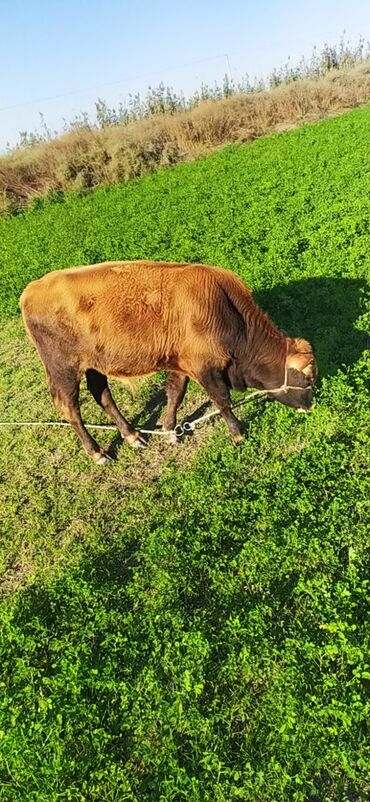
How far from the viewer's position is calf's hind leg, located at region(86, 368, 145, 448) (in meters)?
6.50

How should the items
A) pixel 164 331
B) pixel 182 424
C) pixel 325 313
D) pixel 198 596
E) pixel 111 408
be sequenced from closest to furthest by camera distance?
pixel 198 596, pixel 164 331, pixel 182 424, pixel 111 408, pixel 325 313

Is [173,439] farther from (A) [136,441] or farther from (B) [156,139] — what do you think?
(B) [156,139]

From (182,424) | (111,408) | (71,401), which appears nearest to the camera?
(71,401)

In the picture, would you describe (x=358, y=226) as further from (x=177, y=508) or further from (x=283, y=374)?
(x=177, y=508)

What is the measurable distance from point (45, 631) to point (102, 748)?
3.47 feet

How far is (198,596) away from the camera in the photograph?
433 centimetres

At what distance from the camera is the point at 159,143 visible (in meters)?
25.4

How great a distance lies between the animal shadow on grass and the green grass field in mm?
31

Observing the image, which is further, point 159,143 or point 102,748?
point 159,143

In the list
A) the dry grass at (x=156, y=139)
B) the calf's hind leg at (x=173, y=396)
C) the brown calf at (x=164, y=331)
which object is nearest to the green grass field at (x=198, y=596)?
the calf's hind leg at (x=173, y=396)

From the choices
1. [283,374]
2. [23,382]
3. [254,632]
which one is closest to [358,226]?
[283,374]

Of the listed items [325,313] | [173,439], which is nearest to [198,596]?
[173,439]

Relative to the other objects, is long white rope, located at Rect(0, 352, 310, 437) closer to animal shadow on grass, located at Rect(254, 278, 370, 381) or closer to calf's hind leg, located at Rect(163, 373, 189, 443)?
calf's hind leg, located at Rect(163, 373, 189, 443)

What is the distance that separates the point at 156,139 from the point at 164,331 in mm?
22923
